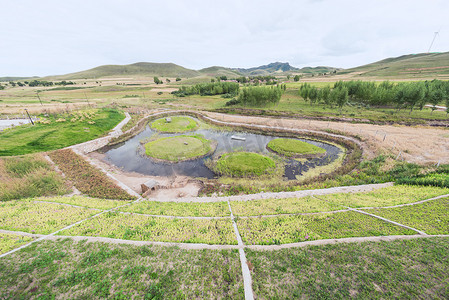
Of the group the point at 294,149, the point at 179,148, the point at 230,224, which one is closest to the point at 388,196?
the point at 294,149

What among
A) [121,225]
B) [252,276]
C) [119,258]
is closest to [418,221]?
[252,276]

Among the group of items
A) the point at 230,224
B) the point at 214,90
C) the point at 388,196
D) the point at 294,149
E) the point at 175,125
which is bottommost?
the point at 294,149

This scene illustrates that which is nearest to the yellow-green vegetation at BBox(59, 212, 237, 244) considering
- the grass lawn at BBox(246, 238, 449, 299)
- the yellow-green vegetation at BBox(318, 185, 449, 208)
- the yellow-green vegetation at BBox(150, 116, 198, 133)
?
the grass lawn at BBox(246, 238, 449, 299)

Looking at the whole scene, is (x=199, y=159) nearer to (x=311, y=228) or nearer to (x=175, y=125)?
(x=311, y=228)

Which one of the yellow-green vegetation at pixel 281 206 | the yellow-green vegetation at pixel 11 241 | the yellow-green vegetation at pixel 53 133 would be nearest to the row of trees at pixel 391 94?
the yellow-green vegetation at pixel 281 206

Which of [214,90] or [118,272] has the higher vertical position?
[214,90]
